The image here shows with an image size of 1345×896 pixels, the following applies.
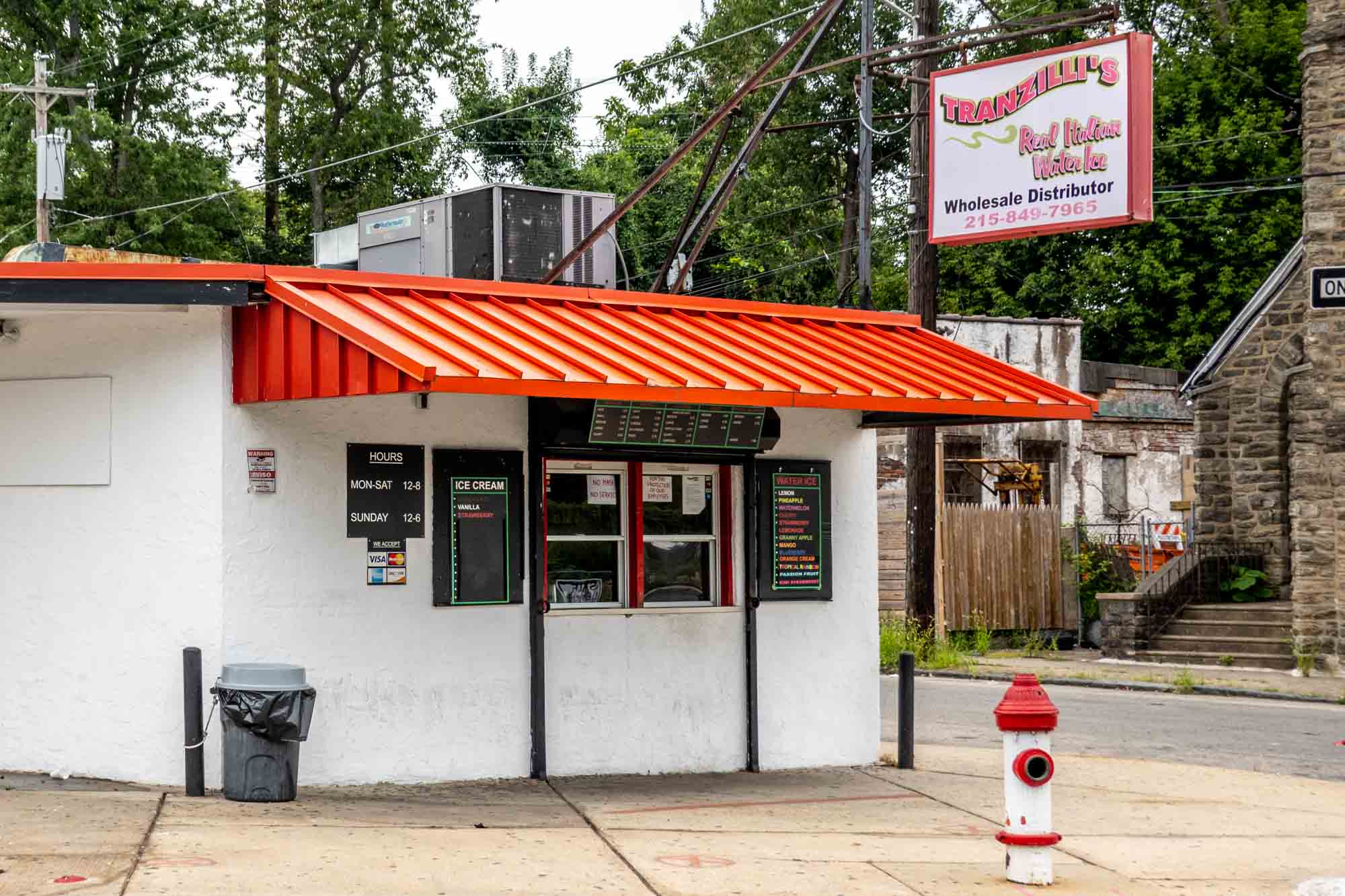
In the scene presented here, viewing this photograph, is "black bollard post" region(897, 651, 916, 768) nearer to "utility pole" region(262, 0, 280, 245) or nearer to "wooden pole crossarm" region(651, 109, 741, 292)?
"wooden pole crossarm" region(651, 109, 741, 292)

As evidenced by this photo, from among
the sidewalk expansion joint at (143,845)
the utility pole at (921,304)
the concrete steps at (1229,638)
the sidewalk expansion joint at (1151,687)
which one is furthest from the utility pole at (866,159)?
the sidewalk expansion joint at (143,845)

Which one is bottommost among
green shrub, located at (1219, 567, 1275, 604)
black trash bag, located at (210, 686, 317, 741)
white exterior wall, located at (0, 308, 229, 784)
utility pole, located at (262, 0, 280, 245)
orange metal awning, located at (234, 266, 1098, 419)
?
green shrub, located at (1219, 567, 1275, 604)

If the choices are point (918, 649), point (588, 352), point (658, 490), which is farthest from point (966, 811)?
point (918, 649)

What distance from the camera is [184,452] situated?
10359mm

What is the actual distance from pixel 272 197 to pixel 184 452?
121 ft

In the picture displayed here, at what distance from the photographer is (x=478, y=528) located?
1115cm

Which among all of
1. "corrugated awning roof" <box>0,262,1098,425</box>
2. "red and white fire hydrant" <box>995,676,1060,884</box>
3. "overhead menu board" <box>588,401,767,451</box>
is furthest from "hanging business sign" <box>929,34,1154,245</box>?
"red and white fire hydrant" <box>995,676,1060,884</box>

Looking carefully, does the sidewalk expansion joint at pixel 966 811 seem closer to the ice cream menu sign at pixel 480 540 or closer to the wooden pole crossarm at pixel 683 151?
the ice cream menu sign at pixel 480 540

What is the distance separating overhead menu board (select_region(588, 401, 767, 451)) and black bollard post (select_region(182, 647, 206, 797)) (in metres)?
2.93

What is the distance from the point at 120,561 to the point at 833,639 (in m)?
5.30

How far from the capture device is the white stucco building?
1010 cm

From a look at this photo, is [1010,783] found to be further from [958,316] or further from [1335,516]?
[958,316]

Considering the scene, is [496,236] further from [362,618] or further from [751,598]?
[362,618]

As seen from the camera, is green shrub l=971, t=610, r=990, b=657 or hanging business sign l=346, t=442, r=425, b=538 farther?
green shrub l=971, t=610, r=990, b=657
